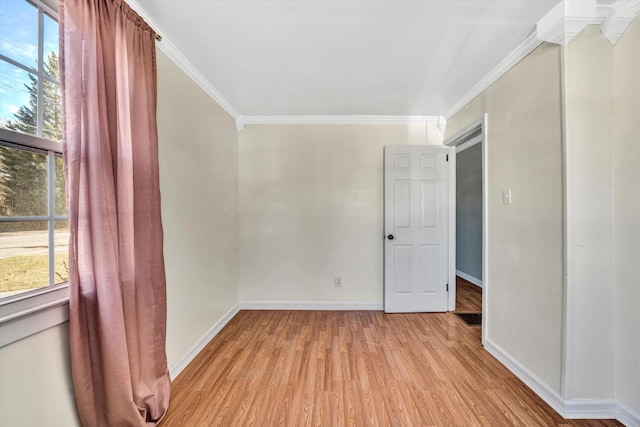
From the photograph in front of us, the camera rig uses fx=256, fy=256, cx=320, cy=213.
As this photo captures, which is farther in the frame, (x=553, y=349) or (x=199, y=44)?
(x=199, y=44)

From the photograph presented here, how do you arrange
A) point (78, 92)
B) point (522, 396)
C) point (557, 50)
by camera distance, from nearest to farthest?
point (78, 92) → point (557, 50) → point (522, 396)

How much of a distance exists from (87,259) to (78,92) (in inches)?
29.9

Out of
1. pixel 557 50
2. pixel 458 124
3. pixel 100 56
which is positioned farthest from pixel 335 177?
pixel 100 56

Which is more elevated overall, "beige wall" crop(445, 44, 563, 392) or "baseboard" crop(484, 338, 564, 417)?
"beige wall" crop(445, 44, 563, 392)

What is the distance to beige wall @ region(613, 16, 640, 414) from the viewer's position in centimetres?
145

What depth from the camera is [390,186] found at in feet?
10.4

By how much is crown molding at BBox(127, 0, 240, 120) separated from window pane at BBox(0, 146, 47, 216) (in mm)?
1090

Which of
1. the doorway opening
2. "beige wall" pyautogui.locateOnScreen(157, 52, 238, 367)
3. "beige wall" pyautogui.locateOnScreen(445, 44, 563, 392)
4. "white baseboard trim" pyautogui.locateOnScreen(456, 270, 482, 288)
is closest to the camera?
"beige wall" pyautogui.locateOnScreen(445, 44, 563, 392)

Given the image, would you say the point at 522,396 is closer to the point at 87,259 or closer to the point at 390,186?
the point at 390,186

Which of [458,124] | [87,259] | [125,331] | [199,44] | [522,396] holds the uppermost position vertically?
[199,44]

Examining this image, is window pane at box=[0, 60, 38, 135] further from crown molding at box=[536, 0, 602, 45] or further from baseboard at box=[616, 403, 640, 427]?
baseboard at box=[616, 403, 640, 427]

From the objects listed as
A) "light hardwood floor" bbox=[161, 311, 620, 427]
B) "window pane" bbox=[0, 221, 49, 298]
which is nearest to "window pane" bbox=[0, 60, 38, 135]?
"window pane" bbox=[0, 221, 49, 298]

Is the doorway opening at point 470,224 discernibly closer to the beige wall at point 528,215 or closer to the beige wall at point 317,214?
the beige wall at point 317,214

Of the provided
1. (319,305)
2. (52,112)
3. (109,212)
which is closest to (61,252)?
(109,212)
